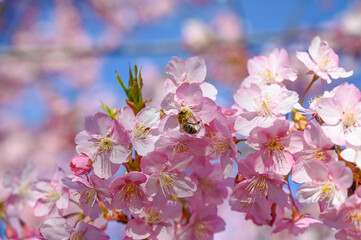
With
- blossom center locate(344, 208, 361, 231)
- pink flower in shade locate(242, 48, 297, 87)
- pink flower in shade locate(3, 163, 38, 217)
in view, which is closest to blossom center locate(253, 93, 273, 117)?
pink flower in shade locate(242, 48, 297, 87)

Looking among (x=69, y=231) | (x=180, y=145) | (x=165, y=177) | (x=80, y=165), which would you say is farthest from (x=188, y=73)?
(x=69, y=231)

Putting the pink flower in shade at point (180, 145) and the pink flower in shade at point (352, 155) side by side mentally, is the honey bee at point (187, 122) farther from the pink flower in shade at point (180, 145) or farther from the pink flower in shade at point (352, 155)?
the pink flower in shade at point (352, 155)

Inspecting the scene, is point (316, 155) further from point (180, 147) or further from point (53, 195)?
point (53, 195)

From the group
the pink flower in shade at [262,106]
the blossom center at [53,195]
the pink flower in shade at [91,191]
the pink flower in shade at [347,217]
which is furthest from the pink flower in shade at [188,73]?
the blossom center at [53,195]

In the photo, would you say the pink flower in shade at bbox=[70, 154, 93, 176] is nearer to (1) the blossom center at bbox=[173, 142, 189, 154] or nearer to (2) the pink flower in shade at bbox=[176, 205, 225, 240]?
(1) the blossom center at bbox=[173, 142, 189, 154]

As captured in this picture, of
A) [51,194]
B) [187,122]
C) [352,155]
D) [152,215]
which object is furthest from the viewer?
[51,194]

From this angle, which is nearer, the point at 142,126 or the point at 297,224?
the point at 142,126
